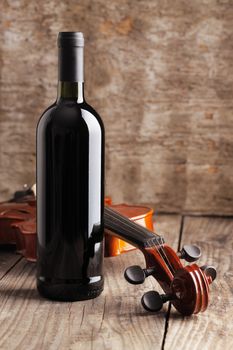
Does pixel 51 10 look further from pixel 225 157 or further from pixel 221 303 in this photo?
pixel 221 303

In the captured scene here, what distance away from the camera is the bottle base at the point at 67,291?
1.21 meters

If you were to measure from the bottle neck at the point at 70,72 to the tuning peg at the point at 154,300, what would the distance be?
1.22 feet

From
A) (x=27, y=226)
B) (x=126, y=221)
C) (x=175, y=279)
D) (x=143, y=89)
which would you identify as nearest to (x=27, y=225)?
(x=27, y=226)

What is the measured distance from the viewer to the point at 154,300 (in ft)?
3.73

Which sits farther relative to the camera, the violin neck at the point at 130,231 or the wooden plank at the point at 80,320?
the violin neck at the point at 130,231

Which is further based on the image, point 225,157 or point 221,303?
point 225,157

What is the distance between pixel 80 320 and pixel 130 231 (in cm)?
28

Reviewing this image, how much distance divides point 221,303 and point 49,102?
1.11m

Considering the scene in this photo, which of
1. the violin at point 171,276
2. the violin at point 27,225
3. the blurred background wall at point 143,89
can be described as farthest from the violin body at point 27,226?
the blurred background wall at point 143,89

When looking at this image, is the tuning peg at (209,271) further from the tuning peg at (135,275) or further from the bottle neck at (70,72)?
the bottle neck at (70,72)

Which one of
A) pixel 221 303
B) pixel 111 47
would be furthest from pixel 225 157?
pixel 221 303

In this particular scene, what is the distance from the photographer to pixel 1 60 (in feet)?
6.90

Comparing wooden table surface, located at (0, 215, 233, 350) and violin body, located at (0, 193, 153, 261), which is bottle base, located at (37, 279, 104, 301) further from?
violin body, located at (0, 193, 153, 261)

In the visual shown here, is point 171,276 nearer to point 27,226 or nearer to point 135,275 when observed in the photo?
point 135,275
